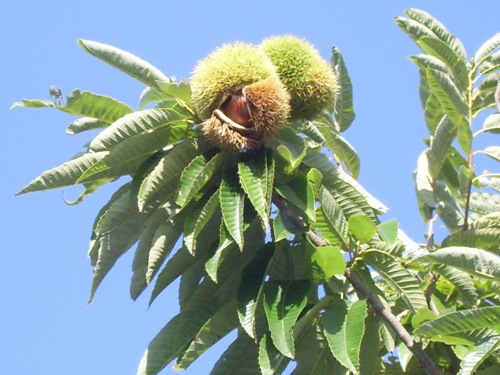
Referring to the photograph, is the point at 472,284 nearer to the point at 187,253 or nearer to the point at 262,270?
the point at 262,270

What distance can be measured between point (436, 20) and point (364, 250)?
3.71 ft

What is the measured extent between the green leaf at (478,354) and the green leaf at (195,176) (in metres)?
0.83

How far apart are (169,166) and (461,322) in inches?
35.6

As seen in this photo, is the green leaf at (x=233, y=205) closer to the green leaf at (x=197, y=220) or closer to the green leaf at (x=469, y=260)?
the green leaf at (x=197, y=220)

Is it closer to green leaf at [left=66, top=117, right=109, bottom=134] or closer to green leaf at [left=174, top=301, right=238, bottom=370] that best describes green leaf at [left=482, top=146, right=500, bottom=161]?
green leaf at [left=174, top=301, right=238, bottom=370]

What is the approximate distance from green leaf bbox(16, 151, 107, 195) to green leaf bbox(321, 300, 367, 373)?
81 cm

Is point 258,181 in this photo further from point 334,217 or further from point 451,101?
point 451,101

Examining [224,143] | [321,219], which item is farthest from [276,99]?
[321,219]

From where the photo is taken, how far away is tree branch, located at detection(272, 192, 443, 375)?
6.79ft

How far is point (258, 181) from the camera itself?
2.16 m

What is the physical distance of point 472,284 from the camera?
2.37m

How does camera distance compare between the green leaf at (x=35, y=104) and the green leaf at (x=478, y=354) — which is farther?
the green leaf at (x=35, y=104)

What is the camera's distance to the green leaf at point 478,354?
1.98 m

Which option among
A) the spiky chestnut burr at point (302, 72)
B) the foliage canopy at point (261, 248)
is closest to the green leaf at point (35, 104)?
the foliage canopy at point (261, 248)
